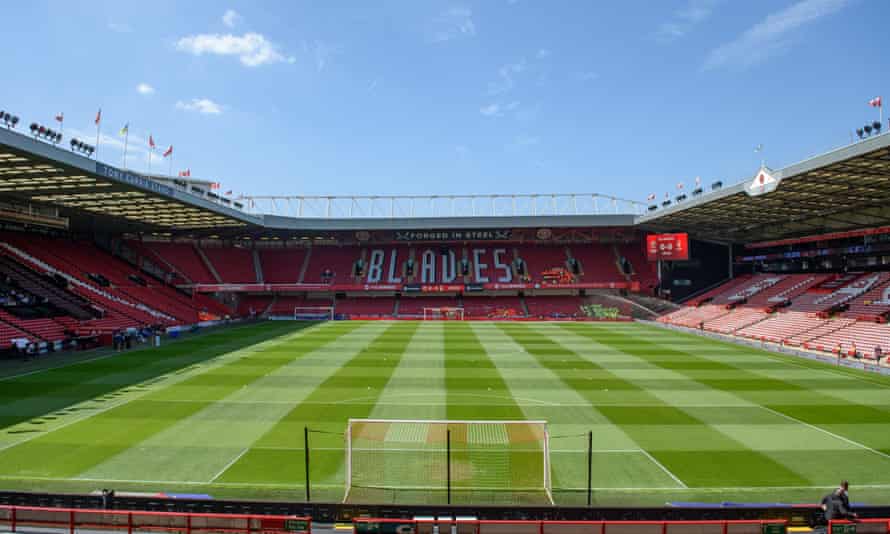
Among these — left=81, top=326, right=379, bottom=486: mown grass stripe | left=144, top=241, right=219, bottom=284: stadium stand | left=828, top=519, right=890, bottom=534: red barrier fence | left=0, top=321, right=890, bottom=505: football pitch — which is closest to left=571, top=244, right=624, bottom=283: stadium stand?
left=0, top=321, right=890, bottom=505: football pitch

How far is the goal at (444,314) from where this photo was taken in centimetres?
5462

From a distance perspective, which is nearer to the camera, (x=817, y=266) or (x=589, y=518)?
(x=589, y=518)

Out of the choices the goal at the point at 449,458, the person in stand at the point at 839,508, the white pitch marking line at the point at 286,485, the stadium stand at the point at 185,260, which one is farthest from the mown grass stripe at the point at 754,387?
the stadium stand at the point at 185,260

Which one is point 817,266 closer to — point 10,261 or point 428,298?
point 428,298

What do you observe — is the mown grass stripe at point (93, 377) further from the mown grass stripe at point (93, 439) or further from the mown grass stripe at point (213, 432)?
the mown grass stripe at point (213, 432)

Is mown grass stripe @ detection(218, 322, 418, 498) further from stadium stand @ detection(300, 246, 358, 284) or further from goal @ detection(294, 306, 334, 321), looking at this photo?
stadium stand @ detection(300, 246, 358, 284)

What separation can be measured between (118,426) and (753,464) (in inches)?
733

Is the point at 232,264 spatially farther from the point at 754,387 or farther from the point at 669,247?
the point at 754,387

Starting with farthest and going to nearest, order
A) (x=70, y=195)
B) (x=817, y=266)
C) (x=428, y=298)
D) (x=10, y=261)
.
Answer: (x=428, y=298) → (x=817, y=266) → (x=10, y=261) → (x=70, y=195)

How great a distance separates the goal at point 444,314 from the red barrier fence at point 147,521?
45684 mm

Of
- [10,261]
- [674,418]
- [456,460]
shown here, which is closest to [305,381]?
[456,460]

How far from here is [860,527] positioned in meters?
8.27

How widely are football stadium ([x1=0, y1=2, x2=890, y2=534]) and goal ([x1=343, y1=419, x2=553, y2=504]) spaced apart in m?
0.09

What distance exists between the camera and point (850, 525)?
26.8 ft
